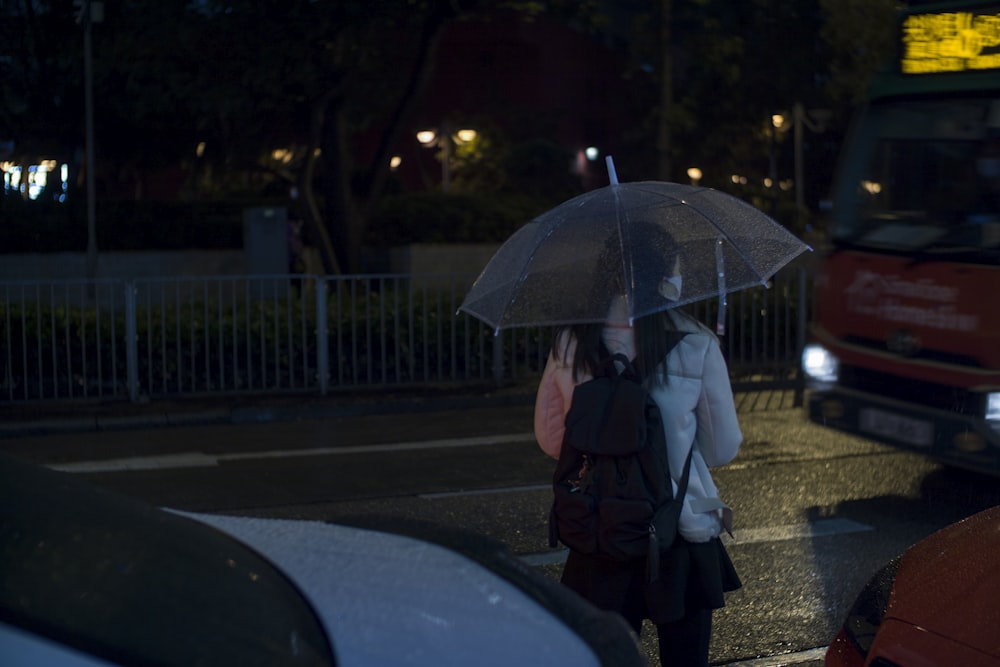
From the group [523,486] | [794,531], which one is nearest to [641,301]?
[794,531]

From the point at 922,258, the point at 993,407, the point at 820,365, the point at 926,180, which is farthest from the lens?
the point at 820,365

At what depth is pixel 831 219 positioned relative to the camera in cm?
848

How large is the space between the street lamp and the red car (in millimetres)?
23388

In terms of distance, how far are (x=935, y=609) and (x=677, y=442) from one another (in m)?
0.85

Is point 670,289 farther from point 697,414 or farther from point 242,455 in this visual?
point 242,455

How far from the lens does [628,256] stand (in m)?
3.81

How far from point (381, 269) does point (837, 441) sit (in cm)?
1277

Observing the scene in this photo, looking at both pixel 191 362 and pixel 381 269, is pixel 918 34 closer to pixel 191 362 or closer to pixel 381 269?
pixel 191 362

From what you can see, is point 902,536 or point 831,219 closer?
point 902,536

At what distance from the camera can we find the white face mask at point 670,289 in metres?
3.71

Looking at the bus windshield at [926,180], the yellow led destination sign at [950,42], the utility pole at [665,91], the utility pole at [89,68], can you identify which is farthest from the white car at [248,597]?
the utility pole at [89,68]

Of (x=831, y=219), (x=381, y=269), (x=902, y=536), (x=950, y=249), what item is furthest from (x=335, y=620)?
(x=381, y=269)

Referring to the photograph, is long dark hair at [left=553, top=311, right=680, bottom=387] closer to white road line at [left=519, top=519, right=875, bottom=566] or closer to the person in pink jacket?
the person in pink jacket

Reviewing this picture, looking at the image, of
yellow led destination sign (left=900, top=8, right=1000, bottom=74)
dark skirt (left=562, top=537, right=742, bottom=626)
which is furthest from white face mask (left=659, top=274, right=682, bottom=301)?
yellow led destination sign (left=900, top=8, right=1000, bottom=74)
